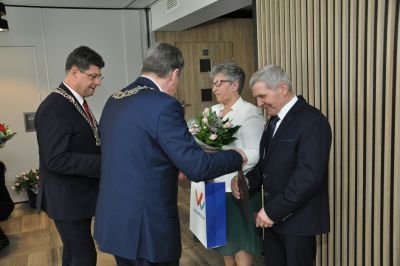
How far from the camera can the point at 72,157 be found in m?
1.95

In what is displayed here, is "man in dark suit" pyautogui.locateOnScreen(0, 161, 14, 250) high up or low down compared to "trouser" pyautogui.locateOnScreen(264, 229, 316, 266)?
down

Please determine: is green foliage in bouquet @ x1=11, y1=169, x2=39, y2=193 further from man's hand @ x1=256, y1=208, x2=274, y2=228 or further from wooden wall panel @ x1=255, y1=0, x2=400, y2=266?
man's hand @ x1=256, y1=208, x2=274, y2=228

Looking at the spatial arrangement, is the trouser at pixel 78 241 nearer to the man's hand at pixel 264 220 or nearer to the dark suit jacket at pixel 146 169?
the dark suit jacket at pixel 146 169

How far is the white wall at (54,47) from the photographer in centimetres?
508

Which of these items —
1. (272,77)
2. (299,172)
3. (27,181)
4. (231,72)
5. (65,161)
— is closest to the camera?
(299,172)

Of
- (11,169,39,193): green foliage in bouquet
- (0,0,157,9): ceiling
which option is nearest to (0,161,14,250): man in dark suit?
(11,169,39,193): green foliage in bouquet

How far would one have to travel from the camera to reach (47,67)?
5250 mm

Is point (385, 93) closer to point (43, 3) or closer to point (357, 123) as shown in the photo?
point (357, 123)

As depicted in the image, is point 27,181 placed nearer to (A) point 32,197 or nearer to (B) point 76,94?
(A) point 32,197

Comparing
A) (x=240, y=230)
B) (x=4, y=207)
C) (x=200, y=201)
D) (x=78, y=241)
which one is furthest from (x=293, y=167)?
(x=4, y=207)

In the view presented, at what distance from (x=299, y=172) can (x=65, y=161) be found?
1200 mm

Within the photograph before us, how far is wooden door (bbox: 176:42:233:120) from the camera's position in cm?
566

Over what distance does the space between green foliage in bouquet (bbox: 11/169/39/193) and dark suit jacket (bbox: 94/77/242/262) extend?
3900mm

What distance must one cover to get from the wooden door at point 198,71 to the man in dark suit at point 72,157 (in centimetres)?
349
